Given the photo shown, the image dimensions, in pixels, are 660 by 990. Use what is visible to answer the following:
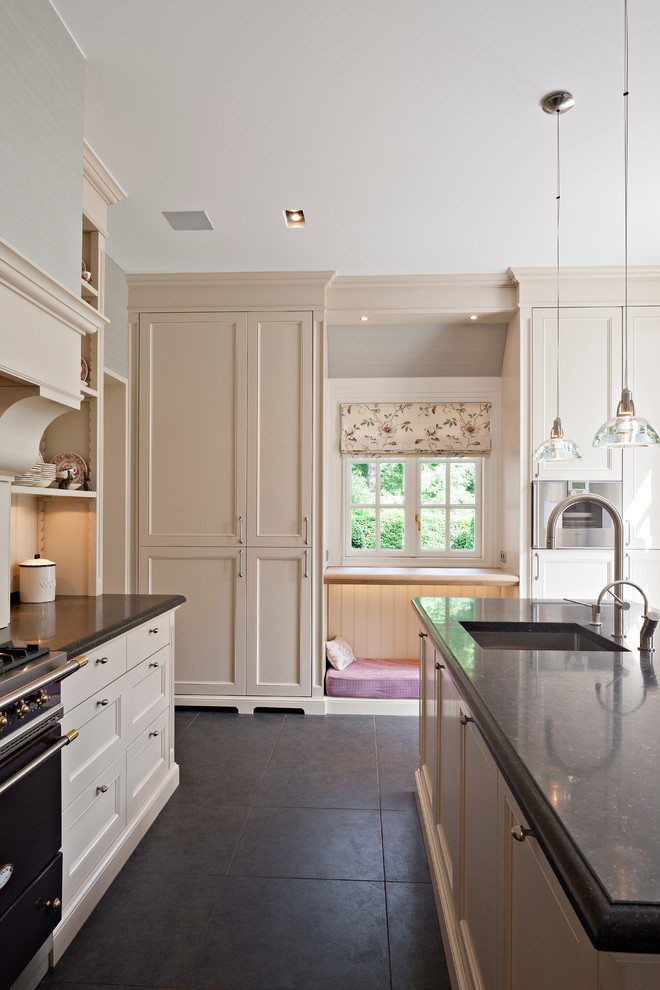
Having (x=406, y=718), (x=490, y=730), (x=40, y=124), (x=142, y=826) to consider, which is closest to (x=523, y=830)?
(x=490, y=730)

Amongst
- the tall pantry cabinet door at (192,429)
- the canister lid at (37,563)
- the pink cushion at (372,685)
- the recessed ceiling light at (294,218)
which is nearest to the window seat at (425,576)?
the pink cushion at (372,685)

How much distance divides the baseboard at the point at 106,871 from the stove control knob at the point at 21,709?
70 cm

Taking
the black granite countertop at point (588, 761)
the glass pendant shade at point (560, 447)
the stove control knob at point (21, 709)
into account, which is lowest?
the stove control knob at point (21, 709)

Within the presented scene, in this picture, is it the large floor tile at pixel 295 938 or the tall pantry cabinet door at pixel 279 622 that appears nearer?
the large floor tile at pixel 295 938

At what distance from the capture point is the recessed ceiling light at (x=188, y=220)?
9.82 feet

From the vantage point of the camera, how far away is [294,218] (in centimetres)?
306

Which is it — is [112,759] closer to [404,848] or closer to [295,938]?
[295,938]

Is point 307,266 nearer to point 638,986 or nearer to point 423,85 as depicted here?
point 423,85

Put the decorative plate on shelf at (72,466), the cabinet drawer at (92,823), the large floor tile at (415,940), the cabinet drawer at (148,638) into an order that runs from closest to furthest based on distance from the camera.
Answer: the large floor tile at (415,940) < the cabinet drawer at (92,823) < the cabinet drawer at (148,638) < the decorative plate on shelf at (72,466)

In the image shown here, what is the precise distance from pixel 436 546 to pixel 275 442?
147 centimetres

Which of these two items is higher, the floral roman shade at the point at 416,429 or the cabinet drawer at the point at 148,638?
the floral roman shade at the point at 416,429

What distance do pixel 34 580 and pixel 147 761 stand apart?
86cm

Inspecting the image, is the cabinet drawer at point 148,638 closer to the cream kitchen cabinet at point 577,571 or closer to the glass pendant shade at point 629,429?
the glass pendant shade at point 629,429

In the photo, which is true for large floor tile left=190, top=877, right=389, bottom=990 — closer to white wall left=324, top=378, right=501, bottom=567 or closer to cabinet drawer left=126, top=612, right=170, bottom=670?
cabinet drawer left=126, top=612, right=170, bottom=670
